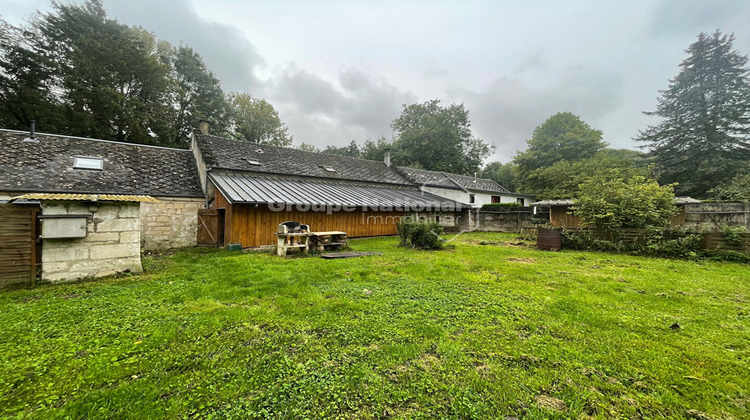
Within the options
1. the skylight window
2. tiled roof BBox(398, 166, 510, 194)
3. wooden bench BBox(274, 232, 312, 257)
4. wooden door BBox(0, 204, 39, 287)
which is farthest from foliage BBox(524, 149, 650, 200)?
the skylight window

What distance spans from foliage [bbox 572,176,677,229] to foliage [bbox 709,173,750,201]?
940 centimetres

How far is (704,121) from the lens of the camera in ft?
65.0

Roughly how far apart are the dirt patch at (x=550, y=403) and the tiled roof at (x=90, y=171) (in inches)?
530

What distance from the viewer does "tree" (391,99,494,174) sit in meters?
33.9

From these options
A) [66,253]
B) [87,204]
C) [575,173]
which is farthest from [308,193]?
[575,173]

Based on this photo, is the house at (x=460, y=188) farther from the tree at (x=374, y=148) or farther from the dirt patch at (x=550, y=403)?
the dirt patch at (x=550, y=403)

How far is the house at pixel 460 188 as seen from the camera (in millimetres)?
21903

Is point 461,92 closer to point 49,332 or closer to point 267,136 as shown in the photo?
point 267,136

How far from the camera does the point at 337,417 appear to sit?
6.00 ft

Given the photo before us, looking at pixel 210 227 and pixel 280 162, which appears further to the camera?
pixel 280 162

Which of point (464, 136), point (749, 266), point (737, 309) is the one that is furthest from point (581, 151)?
point (737, 309)

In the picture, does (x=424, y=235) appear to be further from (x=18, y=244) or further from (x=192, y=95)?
Answer: (x=192, y=95)

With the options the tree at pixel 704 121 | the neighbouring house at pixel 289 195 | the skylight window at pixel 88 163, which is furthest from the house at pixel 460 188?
the skylight window at pixel 88 163

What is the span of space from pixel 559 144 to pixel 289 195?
107ft
